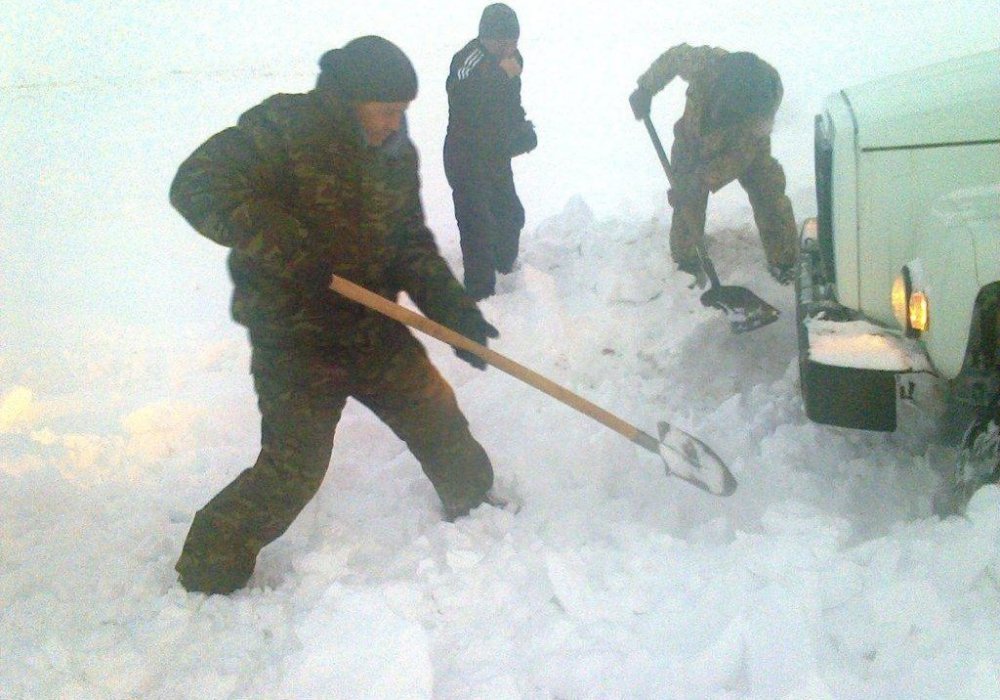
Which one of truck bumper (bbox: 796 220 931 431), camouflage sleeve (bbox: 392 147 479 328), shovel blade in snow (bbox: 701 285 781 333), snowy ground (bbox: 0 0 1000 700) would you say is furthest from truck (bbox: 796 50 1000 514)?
camouflage sleeve (bbox: 392 147 479 328)

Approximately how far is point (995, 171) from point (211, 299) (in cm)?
506

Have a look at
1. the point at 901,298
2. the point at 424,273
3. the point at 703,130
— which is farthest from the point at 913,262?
the point at 703,130

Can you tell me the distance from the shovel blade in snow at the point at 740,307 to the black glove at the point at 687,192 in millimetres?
593

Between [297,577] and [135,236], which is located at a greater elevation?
[135,236]

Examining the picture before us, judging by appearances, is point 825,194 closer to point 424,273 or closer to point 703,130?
point 703,130

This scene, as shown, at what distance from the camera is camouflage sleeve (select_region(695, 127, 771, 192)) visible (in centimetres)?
456

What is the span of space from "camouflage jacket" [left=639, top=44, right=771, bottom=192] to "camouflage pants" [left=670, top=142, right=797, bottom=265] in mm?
97

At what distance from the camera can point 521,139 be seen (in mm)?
5082

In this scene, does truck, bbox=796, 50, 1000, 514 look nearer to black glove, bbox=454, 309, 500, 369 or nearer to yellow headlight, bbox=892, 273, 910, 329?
yellow headlight, bbox=892, 273, 910, 329

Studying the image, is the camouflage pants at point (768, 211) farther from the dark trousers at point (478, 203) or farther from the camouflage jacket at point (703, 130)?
the dark trousers at point (478, 203)

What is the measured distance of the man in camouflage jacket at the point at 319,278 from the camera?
2.34 m

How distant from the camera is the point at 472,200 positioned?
192 inches

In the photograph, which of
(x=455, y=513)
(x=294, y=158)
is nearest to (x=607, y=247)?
(x=455, y=513)

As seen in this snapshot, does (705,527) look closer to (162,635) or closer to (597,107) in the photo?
(162,635)
